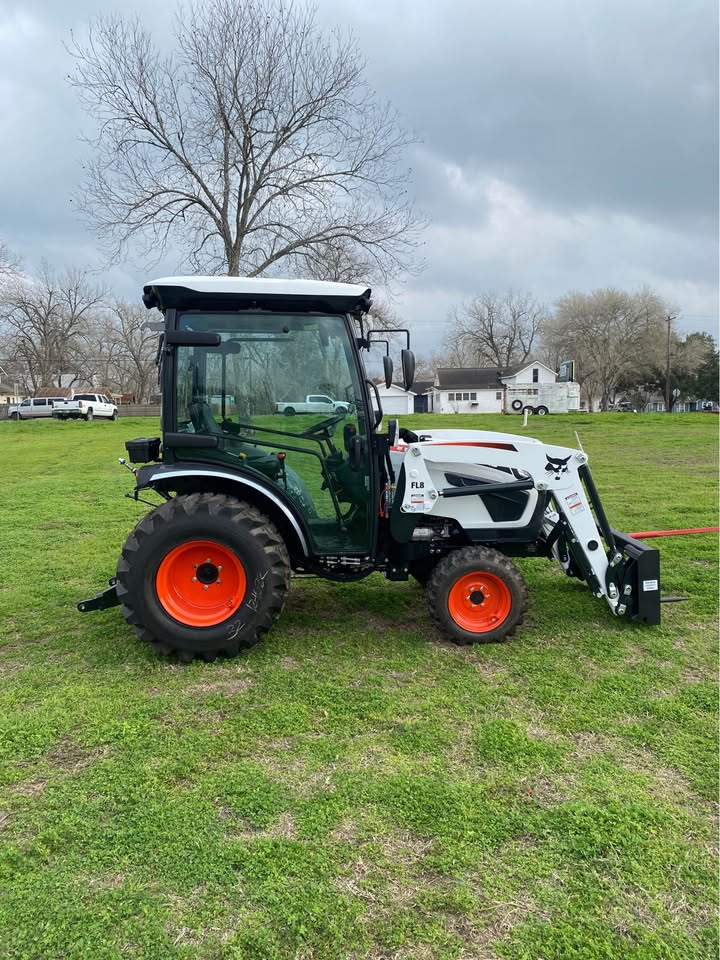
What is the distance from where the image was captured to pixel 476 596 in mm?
4152

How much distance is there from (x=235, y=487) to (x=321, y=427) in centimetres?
68

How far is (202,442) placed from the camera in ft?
13.0

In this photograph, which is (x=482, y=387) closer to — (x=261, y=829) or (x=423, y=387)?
(x=423, y=387)

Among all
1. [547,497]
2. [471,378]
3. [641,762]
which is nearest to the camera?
[641,762]

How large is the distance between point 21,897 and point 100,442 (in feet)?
65.7

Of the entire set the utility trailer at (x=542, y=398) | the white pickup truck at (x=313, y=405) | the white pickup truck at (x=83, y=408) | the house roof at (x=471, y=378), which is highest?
the house roof at (x=471, y=378)

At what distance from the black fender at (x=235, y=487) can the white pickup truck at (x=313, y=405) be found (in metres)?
0.47

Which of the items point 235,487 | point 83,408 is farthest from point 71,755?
point 83,408

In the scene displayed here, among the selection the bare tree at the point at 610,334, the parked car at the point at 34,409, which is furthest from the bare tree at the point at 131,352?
the bare tree at the point at 610,334

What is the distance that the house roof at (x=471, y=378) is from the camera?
201 ft

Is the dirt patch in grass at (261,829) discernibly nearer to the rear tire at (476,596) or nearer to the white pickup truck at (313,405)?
the rear tire at (476,596)

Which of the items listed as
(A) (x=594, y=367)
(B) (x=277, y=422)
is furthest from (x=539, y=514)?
(A) (x=594, y=367)

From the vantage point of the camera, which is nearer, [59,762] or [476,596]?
[59,762]

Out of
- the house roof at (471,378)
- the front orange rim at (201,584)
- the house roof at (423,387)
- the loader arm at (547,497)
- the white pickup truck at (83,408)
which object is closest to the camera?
the front orange rim at (201,584)
